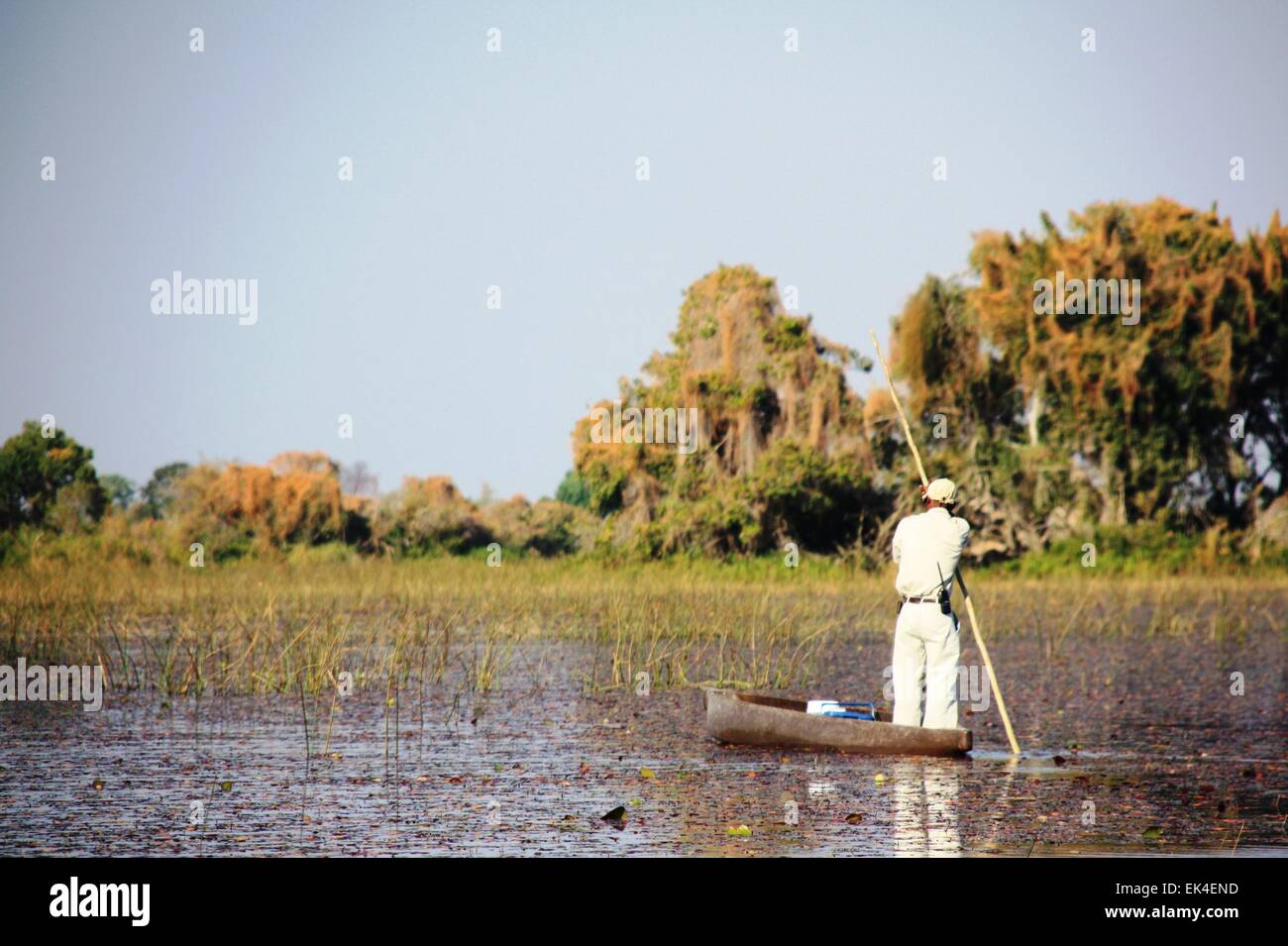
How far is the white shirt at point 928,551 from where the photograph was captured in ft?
40.4

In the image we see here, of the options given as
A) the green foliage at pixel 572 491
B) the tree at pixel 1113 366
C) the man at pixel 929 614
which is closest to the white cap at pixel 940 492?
the man at pixel 929 614

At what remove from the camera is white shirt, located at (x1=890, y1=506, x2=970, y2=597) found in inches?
484

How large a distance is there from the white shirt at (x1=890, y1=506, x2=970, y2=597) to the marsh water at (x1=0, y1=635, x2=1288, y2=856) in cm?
129

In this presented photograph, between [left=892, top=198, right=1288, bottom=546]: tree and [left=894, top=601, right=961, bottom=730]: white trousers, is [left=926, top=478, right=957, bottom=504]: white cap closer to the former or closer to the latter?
[left=894, top=601, right=961, bottom=730]: white trousers

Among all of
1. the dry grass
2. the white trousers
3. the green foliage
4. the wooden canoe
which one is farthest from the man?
the green foliage

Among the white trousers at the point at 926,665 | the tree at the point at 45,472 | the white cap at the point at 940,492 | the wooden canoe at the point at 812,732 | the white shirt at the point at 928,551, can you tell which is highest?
the tree at the point at 45,472

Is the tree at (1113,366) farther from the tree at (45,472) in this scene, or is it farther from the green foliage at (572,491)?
the green foliage at (572,491)

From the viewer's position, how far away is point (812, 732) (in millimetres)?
12953

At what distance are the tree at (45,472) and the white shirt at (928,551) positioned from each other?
3473cm

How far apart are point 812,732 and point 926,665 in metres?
1.03

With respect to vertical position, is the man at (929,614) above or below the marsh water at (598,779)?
above

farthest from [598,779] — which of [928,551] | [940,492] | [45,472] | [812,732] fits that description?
[45,472]
